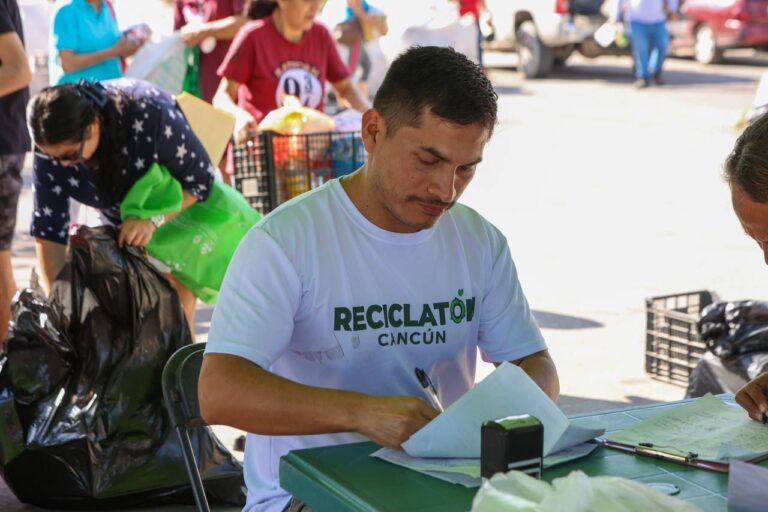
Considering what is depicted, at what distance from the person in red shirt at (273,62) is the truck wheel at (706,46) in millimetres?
14182

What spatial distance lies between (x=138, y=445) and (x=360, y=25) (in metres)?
6.46

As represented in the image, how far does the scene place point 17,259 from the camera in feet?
27.0

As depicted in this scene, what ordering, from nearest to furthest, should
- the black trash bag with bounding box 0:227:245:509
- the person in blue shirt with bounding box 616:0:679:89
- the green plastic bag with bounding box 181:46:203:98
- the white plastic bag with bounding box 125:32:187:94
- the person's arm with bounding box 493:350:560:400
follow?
the person's arm with bounding box 493:350:560:400 < the black trash bag with bounding box 0:227:245:509 < the white plastic bag with bounding box 125:32:187:94 < the green plastic bag with bounding box 181:46:203:98 < the person in blue shirt with bounding box 616:0:679:89

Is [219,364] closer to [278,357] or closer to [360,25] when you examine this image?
[278,357]

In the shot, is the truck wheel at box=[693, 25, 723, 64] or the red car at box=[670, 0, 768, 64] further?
the truck wheel at box=[693, 25, 723, 64]

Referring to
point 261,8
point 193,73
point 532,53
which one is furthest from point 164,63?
point 532,53

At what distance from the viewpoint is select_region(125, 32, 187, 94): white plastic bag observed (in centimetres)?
705

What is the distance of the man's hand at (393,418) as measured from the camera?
8.02 ft

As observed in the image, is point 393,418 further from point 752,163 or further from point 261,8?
point 261,8

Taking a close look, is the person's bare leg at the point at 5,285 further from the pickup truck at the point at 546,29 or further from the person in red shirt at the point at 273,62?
the pickup truck at the point at 546,29

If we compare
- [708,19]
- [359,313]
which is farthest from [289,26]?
[708,19]

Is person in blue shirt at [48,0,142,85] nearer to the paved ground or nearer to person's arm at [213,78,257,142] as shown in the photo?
person's arm at [213,78,257,142]

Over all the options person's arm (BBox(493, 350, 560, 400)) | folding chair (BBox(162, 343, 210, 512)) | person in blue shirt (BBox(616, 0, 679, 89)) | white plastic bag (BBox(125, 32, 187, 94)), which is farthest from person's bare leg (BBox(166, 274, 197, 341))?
person in blue shirt (BBox(616, 0, 679, 89))

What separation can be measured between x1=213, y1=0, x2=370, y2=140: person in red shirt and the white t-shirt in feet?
11.0
